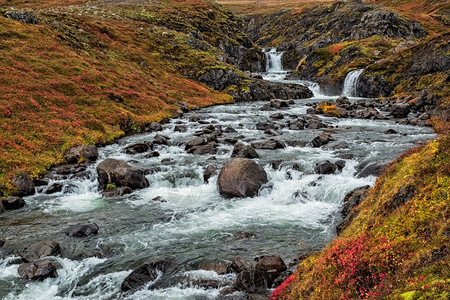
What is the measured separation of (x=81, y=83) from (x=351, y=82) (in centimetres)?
5467

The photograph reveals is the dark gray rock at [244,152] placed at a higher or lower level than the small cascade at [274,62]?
lower

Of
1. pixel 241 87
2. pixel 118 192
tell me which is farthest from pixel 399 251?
pixel 241 87

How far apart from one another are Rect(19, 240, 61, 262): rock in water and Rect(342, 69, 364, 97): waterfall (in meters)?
65.7

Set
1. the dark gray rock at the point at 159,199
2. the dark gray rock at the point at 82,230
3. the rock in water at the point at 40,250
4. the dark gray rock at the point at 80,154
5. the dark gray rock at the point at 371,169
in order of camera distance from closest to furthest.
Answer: the rock in water at the point at 40,250
the dark gray rock at the point at 82,230
the dark gray rock at the point at 159,199
the dark gray rock at the point at 371,169
the dark gray rock at the point at 80,154

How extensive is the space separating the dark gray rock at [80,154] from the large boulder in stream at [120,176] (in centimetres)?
468

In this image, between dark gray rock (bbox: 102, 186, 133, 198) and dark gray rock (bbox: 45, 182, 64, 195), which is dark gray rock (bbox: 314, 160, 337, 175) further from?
dark gray rock (bbox: 45, 182, 64, 195)

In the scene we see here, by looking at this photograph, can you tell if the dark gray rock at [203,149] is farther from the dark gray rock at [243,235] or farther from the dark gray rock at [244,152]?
the dark gray rock at [243,235]

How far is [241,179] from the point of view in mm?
19453

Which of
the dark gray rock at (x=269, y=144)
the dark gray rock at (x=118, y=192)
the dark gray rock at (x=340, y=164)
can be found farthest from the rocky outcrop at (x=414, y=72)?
the dark gray rock at (x=118, y=192)

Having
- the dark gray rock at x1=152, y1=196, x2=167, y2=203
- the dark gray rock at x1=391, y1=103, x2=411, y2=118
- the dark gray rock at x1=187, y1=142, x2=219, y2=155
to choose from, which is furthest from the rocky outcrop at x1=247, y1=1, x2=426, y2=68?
the dark gray rock at x1=152, y1=196, x2=167, y2=203

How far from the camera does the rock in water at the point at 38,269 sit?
11.4 metres

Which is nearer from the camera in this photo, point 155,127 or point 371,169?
point 371,169

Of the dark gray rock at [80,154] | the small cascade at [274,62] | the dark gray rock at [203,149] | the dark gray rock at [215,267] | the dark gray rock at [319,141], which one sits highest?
the small cascade at [274,62]

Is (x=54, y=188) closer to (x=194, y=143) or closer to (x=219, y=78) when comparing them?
(x=194, y=143)
